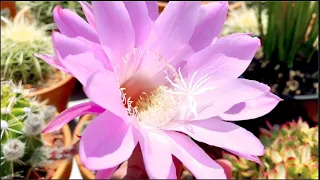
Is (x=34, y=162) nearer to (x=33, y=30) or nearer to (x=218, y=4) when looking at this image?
(x=33, y=30)

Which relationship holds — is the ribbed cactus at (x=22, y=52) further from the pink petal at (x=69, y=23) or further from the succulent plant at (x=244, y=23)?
the pink petal at (x=69, y=23)

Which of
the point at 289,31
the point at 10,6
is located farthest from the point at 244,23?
the point at 10,6

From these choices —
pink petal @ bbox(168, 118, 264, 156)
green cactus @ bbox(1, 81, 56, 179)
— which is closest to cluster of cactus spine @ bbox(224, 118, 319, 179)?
green cactus @ bbox(1, 81, 56, 179)

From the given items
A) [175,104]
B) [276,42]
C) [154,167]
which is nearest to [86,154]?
[154,167]

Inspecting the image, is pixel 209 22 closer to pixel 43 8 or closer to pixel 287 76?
pixel 287 76

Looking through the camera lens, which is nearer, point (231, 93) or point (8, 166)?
point (231, 93)

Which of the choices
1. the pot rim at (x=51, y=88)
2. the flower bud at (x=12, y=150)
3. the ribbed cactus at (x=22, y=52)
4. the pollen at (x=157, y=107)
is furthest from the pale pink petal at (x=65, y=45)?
the ribbed cactus at (x=22, y=52)

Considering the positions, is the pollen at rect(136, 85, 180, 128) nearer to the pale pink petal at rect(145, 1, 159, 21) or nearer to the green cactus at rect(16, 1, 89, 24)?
the pale pink petal at rect(145, 1, 159, 21)
